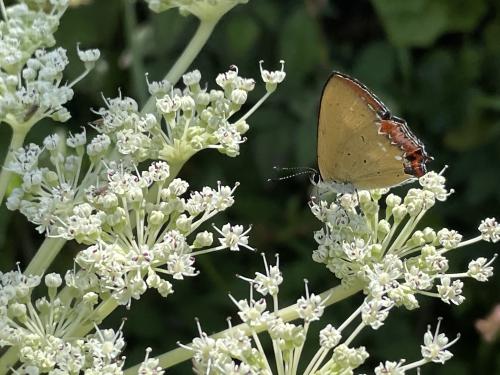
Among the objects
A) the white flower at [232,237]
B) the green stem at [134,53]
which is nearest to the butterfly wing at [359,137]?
the white flower at [232,237]

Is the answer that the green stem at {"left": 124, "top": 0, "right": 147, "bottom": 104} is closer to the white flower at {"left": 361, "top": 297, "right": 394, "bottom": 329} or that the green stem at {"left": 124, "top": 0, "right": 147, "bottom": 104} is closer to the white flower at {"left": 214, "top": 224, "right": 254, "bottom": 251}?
the white flower at {"left": 214, "top": 224, "right": 254, "bottom": 251}

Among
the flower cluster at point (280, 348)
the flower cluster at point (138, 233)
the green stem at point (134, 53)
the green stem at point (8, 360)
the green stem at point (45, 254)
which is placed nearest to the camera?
the flower cluster at point (280, 348)

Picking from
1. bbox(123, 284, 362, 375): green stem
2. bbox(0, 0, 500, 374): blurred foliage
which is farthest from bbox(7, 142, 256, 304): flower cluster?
bbox(0, 0, 500, 374): blurred foliage

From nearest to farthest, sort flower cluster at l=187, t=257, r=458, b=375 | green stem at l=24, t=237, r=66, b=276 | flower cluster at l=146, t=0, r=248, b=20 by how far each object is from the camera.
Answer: flower cluster at l=187, t=257, r=458, b=375, green stem at l=24, t=237, r=66, b=276, flower cluster at l=146, t=0, r=248, b=20

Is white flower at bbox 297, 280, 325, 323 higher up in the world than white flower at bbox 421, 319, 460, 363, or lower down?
higher up

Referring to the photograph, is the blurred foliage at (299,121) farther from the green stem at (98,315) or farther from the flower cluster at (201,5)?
the green stem at (98,315)

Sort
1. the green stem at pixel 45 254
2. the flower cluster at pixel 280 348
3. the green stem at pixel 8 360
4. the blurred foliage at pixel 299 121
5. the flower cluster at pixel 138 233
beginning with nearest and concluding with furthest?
the flower cluster at pixel 280 348 < the flower cluster at pixel 138 233 < the green stem at pixel 8 360 < the green stem at pixel 45 254 < the blurred foliage at pixel 299 121

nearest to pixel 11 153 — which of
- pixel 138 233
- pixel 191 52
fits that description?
pixel 138 233
